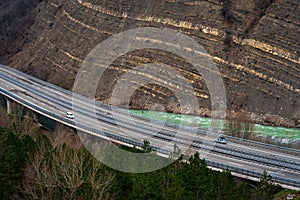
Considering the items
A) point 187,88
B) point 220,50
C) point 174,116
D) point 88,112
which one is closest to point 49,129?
point 88,112

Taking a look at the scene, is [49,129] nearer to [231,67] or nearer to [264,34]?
[231,67]

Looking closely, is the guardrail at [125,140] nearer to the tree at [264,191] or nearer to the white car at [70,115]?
the white car at [70,115]

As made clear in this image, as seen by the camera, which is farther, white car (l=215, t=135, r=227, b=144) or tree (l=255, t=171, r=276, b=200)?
white car (l=215, t=135, r=227, b=144)

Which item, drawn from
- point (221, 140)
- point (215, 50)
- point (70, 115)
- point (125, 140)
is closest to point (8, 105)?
point (70, 115)

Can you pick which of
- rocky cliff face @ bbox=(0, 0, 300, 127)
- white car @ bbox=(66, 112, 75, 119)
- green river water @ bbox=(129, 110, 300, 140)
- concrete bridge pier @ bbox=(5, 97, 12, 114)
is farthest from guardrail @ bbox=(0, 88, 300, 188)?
rocky cliff face @ bbox=(0, 0, 300, 127)

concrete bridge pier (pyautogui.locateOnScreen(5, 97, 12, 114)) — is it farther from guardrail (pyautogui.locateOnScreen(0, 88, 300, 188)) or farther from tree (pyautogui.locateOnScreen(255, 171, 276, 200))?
tree (pyautogui.locateOnScreen(255, 171, 276, 200))

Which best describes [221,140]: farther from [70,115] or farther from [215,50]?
[215,50]

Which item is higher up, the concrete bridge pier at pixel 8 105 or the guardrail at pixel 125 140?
the guardrail at pixel 125 140

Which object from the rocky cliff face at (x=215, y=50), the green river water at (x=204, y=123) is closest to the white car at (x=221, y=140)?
the green river water at (x=204, y=123)
